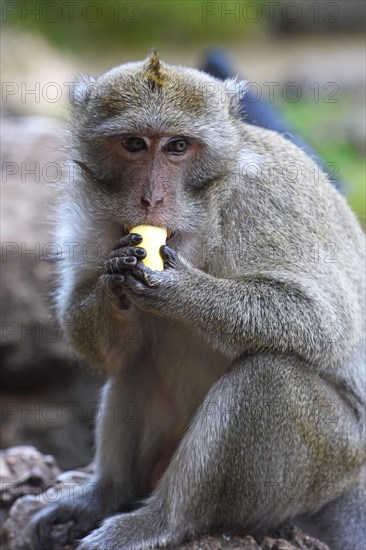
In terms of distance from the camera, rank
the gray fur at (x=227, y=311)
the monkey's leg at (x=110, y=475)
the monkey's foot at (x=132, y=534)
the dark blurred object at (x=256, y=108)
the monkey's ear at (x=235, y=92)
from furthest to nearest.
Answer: the dark blurred object at (x=256, y=108) → the monkey's leg at (x=110, y=475) → the monkey's ear at (x=235, y=92) → the monkey's foot at (x=132, y=534) → the gray fur at (x=227, y=311)

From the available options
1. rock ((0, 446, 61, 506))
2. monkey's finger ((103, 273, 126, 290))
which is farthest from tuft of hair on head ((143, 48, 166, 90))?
rock ((0, 446, 61, 506))

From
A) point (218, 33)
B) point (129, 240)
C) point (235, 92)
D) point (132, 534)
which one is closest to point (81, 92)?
point (235, 92)

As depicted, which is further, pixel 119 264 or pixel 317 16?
pixel 317 16

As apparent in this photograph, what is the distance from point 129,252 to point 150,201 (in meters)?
0.29

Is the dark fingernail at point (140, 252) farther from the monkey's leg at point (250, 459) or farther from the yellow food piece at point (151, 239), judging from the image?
the monkey's leg at point (250, 459)

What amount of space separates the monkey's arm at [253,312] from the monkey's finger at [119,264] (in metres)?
0.19

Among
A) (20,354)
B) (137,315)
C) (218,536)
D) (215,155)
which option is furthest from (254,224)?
(20,354)

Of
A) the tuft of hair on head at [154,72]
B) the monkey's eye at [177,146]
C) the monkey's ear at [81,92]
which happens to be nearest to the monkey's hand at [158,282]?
the monkey's eye at [177,146]

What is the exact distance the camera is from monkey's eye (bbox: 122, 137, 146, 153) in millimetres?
5172

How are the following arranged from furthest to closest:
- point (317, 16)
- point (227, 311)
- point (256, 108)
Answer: point (317, 16) → point (256, 108) → point (227, 311)

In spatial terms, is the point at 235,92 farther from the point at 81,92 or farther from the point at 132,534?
the point at 132,534

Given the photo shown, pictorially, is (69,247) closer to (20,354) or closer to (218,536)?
(218,536)

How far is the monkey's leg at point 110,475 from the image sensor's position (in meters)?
6.21

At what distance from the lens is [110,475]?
6340mm
